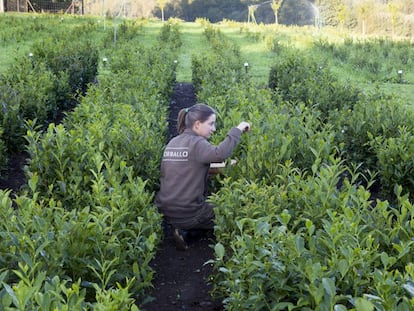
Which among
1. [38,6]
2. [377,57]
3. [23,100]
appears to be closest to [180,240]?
[23,100]

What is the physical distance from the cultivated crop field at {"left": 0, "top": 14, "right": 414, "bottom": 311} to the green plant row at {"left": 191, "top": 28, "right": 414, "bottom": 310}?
1cm

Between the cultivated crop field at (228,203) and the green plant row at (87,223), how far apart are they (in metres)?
0.01

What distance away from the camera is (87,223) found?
10.1ft

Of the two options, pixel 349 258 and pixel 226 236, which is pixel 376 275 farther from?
pixel 226 236

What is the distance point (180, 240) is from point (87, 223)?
178 centimetres

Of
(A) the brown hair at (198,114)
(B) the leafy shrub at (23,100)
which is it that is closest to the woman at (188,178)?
(A) the brown hair at (198,114)

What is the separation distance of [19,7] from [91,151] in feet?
111

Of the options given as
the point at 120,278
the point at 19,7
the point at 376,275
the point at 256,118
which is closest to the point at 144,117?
the point at 256,118

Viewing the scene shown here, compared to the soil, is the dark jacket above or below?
above

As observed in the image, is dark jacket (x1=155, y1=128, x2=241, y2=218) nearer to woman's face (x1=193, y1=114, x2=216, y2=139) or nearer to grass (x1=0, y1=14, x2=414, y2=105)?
woman's face (x1=193, y1=114, x2=216, y2=139)

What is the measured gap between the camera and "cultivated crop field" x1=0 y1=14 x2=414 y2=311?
102 inches

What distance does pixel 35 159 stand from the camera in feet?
14.9

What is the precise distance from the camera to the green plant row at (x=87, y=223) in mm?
2420

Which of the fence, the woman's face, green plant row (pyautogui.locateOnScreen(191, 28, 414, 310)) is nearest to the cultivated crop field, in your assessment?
green plant row (pyautogui.locateOnScreen(191, 28, 414, 310))
